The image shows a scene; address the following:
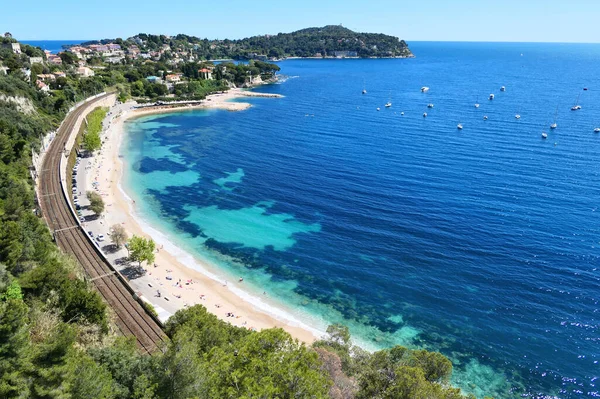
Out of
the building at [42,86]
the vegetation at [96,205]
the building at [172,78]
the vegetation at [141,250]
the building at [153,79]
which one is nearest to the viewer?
the vegetation at [141,250]

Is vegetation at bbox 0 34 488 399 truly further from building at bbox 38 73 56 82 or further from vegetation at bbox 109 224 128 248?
building at bbox 38 73 56 82

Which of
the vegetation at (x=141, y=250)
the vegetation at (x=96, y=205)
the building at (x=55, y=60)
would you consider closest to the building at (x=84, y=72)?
the building at (x=55, y=60)

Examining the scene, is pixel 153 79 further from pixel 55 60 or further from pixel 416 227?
pixel 416 227

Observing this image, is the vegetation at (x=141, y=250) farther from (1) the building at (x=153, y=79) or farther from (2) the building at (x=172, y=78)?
(2) the building at (x=172, y=78)

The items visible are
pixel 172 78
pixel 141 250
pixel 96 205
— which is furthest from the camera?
pixel 172 78

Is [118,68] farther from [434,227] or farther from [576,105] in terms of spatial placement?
[576,105]

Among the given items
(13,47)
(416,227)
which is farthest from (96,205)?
(13,47)

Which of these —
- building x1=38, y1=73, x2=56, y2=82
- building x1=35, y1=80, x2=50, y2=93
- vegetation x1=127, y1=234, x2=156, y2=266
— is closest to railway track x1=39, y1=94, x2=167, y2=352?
vegetation x1=127, y1=234, x2=156, y2=266
